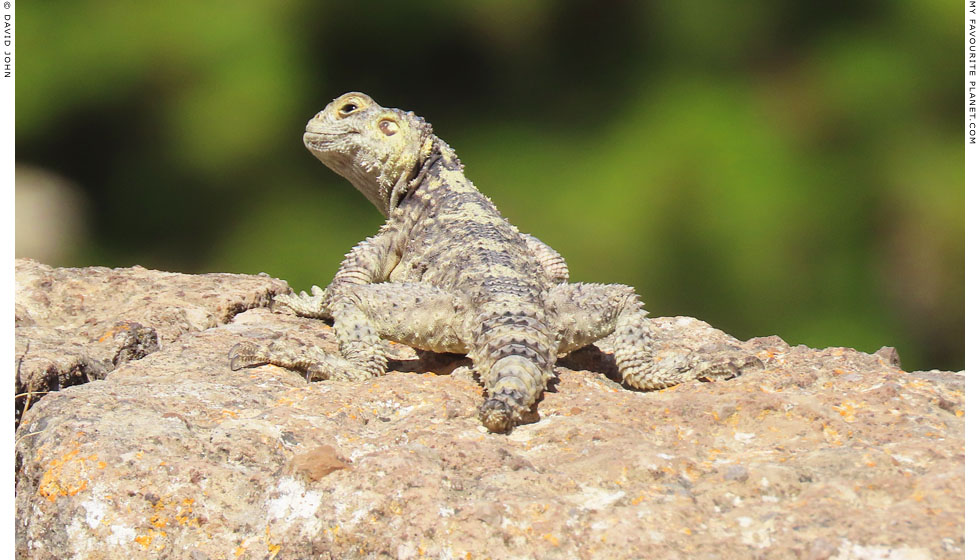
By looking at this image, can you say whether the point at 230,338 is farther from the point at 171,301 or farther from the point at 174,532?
the point at 174,532

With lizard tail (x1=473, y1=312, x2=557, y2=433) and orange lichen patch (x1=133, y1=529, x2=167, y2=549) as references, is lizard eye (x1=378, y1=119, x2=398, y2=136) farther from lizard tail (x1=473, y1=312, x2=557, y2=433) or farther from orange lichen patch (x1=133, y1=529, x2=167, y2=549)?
orange lichen patch (x1=133, y1=529, x2=167, y2=549)

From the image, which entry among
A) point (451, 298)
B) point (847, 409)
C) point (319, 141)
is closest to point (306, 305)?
point (319, 141)

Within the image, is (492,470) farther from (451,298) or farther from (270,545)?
(451,298)

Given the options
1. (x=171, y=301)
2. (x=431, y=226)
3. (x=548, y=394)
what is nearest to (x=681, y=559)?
(x=548, y=394)

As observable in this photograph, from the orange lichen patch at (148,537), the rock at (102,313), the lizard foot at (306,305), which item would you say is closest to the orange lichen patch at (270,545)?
the orange lichen patch at (148,537)

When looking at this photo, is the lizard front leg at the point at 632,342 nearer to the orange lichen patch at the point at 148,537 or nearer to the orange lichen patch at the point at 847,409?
the orange lichen patch at the point at 847,409

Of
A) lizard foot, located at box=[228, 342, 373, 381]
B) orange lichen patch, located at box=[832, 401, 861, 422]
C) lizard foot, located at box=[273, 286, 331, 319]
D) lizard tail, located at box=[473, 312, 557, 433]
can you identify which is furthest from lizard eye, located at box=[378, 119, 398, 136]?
orange lichen patch, located at box=[832, 401, 861, 422]

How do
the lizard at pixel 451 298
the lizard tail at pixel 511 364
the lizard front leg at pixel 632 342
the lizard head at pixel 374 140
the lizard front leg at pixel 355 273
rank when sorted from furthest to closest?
the lizard head at pixel 374 140
the lizard front leg at pixel 355 273
the lizard front leg at pixel 632 342
the lizard at pixel 451 298
the lizard tail at pixel 511 364
